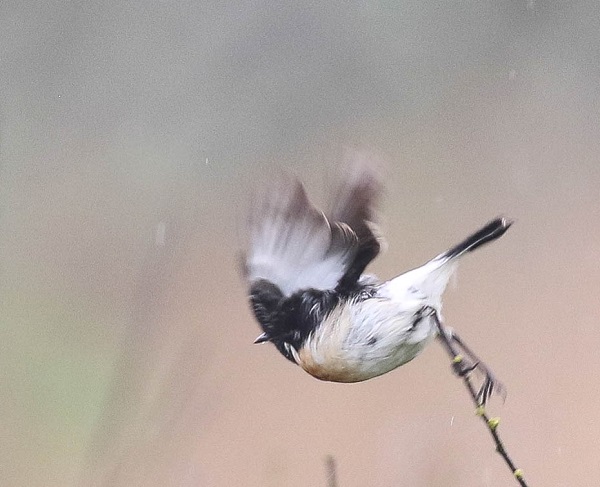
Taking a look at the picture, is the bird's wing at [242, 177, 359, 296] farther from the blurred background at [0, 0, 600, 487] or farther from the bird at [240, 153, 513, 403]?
the blurred background at [0, 0, 600, 487]

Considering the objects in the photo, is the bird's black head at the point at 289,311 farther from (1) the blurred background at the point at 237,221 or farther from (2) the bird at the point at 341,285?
(1) the blurred background at the point at 237,221

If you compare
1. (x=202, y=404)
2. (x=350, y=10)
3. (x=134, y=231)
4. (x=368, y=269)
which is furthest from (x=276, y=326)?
(x=350, y=10)

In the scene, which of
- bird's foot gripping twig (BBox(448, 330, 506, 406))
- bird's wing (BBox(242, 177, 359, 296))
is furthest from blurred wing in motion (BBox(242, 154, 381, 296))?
bird's foot gripping twig (BBox(448, 330, 506, 406))

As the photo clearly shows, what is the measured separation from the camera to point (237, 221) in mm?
822

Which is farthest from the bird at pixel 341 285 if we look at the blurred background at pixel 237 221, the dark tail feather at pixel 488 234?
the blurred background at pixel 237 221

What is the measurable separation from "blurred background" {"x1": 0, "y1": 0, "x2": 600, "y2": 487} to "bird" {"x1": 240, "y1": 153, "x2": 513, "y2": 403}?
11cm

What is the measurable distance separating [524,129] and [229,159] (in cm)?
39

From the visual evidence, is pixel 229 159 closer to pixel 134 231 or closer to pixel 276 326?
pixel 134 231

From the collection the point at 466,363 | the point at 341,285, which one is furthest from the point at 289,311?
the point at 466,363

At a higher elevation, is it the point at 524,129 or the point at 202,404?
the point at 524,129

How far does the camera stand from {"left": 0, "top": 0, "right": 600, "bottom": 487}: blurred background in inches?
36.6

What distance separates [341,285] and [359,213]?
6 cm

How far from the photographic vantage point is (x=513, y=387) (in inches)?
36.8

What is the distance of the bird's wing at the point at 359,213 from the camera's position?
0.64 meters
